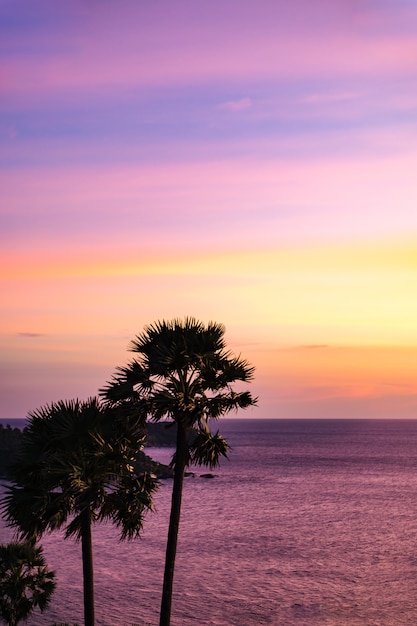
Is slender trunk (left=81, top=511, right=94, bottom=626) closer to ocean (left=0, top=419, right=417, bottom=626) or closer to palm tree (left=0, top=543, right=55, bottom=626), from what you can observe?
palm tree (left=0, top=543, right=55, bottom=626)

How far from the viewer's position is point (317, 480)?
146 meters

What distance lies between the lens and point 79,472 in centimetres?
2442

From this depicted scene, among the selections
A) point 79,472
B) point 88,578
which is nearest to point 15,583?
point 88,578

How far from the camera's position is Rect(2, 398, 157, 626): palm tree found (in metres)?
24.7

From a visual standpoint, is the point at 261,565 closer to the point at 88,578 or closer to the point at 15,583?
the point at 15,583

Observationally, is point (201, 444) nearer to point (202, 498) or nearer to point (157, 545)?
point (157, 545)

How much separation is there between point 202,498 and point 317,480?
42327 mm

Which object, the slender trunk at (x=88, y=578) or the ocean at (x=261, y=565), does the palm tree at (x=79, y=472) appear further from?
the ocean at (x=261, y=565)

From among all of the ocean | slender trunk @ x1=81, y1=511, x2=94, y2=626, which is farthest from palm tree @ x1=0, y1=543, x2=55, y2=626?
the ocean

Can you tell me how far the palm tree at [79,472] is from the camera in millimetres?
24672

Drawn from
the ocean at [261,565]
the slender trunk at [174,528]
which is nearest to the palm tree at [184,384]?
the slender trunk at [174,528]

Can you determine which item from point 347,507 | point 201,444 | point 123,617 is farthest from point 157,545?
point 201,444

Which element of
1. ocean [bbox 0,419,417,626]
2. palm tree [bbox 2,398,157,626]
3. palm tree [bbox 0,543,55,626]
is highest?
palm tree [bbox 2,398,157,626]

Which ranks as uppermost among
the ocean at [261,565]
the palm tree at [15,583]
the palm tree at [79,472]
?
the palm tree at [79,472]
